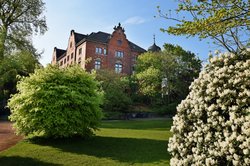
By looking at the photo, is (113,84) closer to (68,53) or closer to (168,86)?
(168,86)

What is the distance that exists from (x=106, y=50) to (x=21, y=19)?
2076cm

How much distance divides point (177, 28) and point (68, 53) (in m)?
54.9

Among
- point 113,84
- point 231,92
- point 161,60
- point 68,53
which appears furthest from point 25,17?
point 231,92

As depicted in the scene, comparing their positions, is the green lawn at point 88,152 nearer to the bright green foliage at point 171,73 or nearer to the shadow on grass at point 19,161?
the shadow on grass at point 19,161

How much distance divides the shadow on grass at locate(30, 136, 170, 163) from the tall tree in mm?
24382

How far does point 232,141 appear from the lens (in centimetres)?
486

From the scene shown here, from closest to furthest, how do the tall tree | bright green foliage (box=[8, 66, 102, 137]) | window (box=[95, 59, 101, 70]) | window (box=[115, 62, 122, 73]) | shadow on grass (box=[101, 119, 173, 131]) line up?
bright green foliage (box=[8, 66, 102, 137]) < shadow on grass (box=[101, 119, 173, 131]) < the tall tree < window (box=[95, 59, 101, 70]) < window (box=[115, 62, 122, 73])

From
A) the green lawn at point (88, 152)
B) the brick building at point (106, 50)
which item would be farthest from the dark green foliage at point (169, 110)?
the green lawn at point (88, 152)

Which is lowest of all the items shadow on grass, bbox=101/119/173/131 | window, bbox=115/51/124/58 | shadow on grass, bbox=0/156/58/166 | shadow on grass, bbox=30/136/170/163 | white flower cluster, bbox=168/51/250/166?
shadow on grass, bbox=0/156/58/166

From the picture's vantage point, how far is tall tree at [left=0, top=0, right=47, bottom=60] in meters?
35.1

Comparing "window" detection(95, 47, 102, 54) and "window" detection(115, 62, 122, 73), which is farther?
"window" detection(115, 62, 122, 73)

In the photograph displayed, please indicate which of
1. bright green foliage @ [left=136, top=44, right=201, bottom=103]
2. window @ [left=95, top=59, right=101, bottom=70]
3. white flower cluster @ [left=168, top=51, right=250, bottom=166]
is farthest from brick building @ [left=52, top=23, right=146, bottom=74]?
white flower cluster @ [left=168, top=51, right=250, bottom=166]

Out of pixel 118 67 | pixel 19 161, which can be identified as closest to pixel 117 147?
pixel 19 161

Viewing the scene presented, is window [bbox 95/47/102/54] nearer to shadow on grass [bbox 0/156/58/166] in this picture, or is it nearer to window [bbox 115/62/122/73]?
window [bbox 115/62/122/73]
